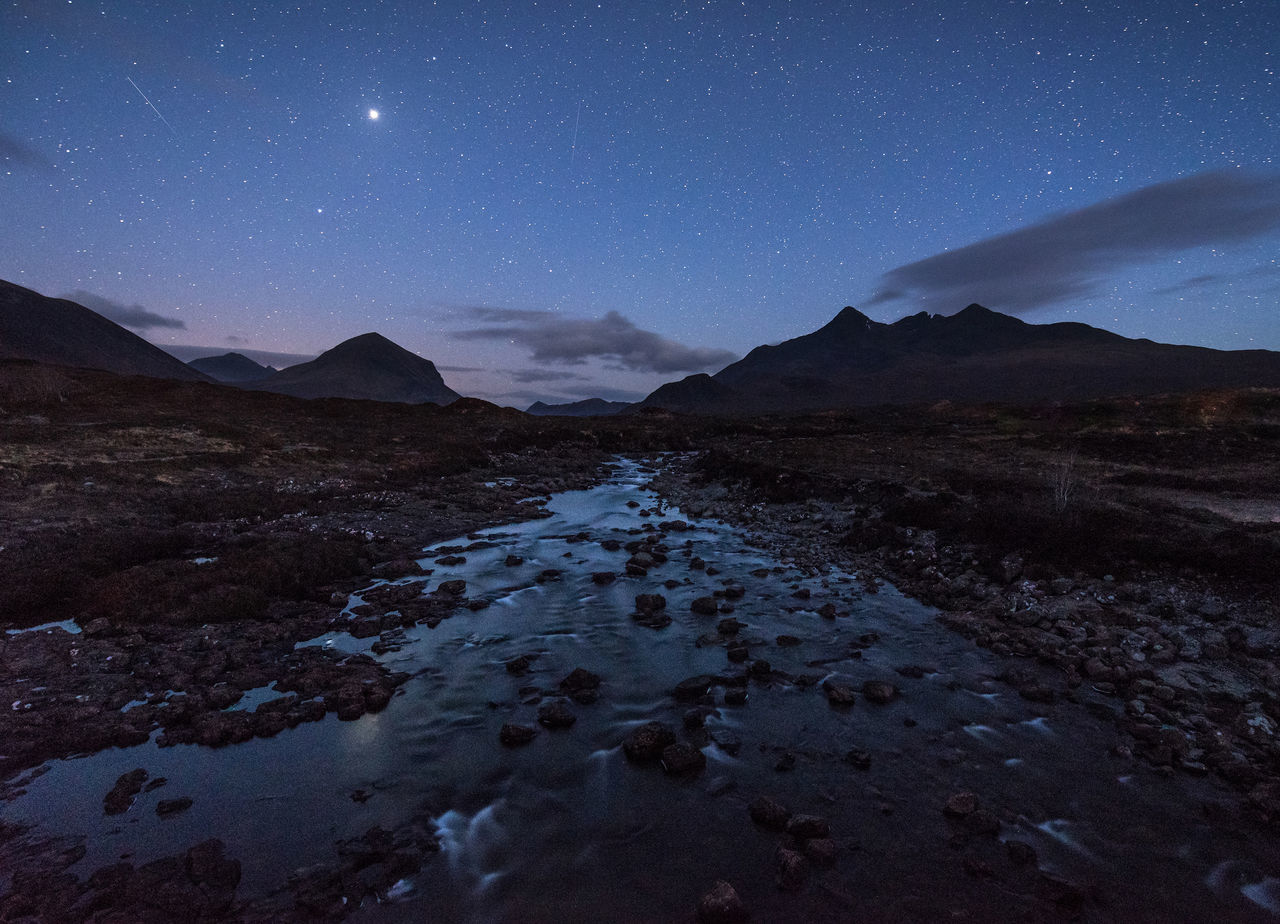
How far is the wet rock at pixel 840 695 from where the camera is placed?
1027 cm

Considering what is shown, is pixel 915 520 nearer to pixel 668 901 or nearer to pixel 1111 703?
pixel 1111 703

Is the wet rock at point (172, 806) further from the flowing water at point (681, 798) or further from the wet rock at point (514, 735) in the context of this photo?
the wet rock at point (514, 735)

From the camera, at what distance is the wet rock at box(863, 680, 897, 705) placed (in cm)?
1037

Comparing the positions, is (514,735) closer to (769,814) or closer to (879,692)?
(769,814)

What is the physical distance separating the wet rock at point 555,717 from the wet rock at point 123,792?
224 inches

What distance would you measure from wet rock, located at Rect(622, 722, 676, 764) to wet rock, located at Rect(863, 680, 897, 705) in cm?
407

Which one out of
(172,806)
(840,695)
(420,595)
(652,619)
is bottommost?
(172,806)

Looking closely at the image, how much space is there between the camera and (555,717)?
385 inches

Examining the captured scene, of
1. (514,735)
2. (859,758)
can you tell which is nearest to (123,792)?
(514,735)

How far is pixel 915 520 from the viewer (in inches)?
829

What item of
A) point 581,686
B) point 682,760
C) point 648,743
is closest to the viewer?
point 682,760

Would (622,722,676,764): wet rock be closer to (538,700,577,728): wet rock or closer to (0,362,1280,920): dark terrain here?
(538,700,577,728): wet rock

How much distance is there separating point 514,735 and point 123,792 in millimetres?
5269

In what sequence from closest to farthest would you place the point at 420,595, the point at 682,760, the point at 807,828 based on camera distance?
the point at 807,828, the point at 682,760, the point at 420,595
